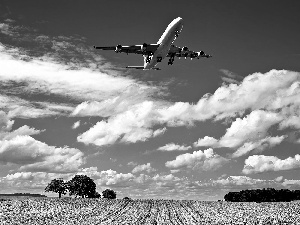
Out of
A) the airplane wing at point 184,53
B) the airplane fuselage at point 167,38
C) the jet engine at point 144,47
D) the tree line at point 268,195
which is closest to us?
the airplane fuselage at point 167,38

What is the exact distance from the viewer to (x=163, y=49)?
53.2m

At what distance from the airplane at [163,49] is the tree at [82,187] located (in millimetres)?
67477

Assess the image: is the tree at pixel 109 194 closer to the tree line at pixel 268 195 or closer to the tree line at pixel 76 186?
the tree line at pixel 76 186

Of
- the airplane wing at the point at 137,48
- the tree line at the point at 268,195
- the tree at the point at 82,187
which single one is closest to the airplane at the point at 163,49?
the airplane wing at the point at 137,48

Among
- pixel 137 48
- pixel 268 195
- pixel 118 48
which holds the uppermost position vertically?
pixel 137 48

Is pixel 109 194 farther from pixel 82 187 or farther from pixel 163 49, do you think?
pixel 163 49

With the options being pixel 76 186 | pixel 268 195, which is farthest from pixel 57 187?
pixel 268 195

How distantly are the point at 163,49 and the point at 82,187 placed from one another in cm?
8003

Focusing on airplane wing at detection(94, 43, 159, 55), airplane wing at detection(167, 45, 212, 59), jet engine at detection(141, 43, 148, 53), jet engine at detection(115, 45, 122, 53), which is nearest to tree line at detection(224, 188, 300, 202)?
airplane wing at detection(167, 45, 212, 59)

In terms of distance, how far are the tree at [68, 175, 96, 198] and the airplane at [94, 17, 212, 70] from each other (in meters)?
67.5

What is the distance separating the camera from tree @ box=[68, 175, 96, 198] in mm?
123625

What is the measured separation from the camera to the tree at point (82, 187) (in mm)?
123625

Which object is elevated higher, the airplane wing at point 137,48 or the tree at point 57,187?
the airplane wing at point 137,48

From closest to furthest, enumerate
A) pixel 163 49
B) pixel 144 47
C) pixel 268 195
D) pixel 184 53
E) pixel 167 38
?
pixel 167 38 < pixel 163 49 < pixel 144 47 < pixel 184 53 < pixel 268 195
